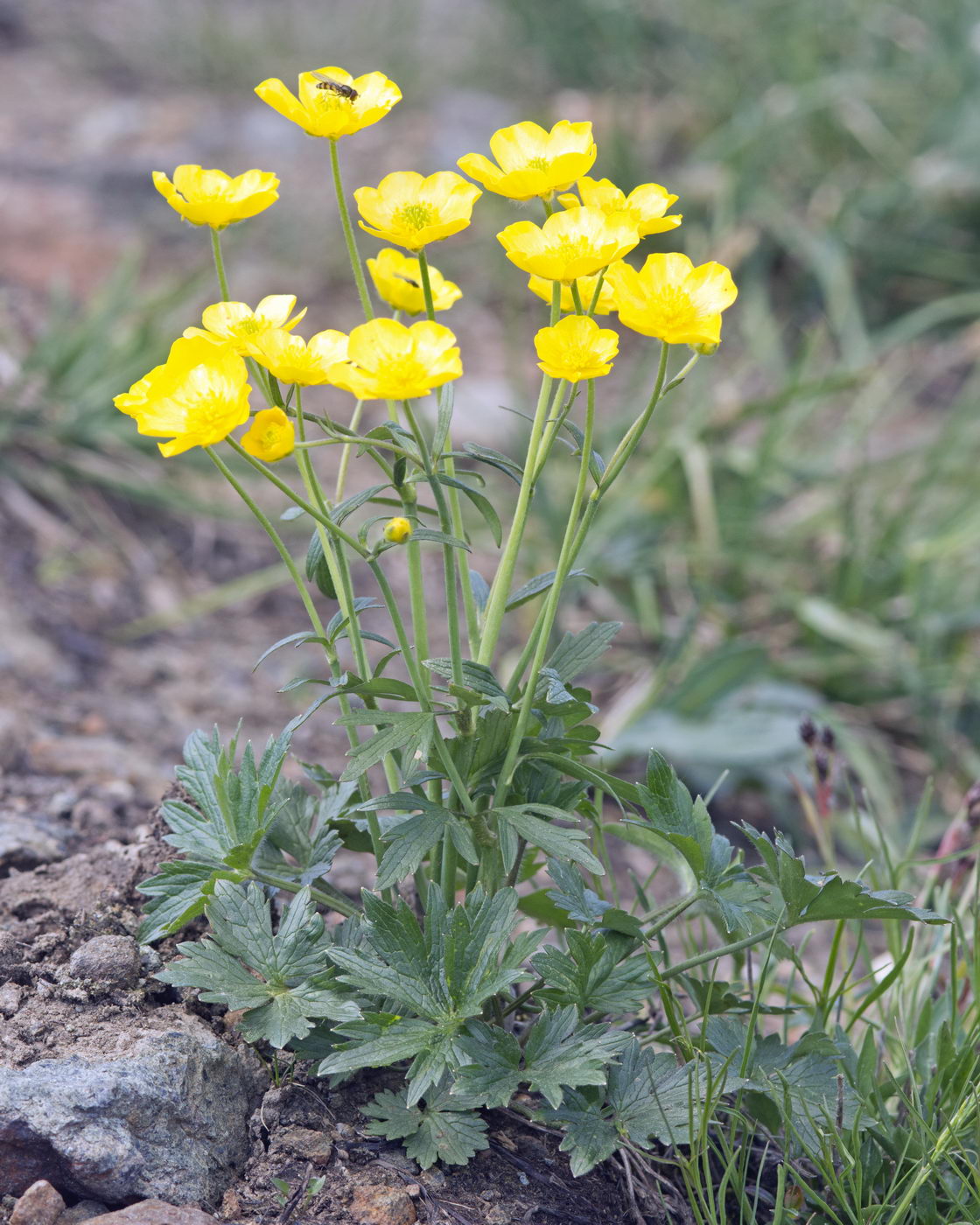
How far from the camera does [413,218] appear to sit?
40.0 inches

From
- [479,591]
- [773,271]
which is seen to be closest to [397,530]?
[479,591]

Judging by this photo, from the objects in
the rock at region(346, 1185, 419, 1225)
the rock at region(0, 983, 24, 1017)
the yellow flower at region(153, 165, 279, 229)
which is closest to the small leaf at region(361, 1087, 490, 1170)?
the rock at region(346, 1185, 419, 1225)

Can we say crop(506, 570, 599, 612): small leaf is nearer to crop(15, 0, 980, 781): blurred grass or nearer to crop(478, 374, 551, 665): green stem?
crop(478, 374, 551, 665): green stem

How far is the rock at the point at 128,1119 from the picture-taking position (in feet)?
3.43

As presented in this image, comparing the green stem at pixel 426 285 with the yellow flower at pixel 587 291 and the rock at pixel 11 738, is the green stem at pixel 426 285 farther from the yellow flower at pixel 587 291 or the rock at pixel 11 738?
the rock at pixel 11 738

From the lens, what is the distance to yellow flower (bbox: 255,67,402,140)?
1033mm

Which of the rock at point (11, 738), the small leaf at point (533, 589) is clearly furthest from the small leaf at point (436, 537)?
the rock at point (11, 738)

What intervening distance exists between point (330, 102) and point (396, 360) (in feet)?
0.92

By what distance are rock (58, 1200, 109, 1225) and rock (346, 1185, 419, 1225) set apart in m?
0.23

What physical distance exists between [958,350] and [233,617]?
2.71 meters

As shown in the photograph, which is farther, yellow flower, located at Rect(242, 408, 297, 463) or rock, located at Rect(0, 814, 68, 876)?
rock, located at Rect(0, 814, 68, 876)

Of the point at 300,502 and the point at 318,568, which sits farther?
the point at 318,568

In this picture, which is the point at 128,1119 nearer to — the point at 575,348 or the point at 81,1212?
the point at 81,1212

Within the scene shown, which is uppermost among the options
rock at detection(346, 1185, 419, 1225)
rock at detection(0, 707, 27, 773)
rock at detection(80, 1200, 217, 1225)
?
rock at detection(0, 707, 27, 773)
